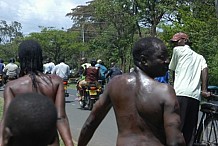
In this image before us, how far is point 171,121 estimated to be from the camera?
3855mm

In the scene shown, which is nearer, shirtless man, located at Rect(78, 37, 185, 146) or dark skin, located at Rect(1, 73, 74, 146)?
shirtless man, located at Rect(78, 37, 185, 146)

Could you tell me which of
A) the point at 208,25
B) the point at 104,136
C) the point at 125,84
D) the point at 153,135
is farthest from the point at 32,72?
the point at 208,25

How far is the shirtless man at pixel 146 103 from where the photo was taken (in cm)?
389

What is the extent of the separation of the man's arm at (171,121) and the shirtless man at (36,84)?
89cm

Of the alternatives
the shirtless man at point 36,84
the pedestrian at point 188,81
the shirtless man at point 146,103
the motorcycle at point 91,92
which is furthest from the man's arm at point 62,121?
the motorcycle at point 91,92

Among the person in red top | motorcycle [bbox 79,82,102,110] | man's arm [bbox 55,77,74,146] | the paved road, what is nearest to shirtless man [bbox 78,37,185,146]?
man's arm [bbox 55,77,74,146]

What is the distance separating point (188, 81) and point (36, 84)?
293cm

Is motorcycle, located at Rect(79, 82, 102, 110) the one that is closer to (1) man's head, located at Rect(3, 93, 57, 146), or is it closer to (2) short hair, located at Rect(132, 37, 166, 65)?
(2) short hair, located at Rect(132, 37, 166, 65)

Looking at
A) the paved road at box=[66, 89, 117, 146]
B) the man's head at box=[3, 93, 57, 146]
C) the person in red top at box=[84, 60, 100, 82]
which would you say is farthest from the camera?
the person in red top at box=[84, 60, 100, 82]

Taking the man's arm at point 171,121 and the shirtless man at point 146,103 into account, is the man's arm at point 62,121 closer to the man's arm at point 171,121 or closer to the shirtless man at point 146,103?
the shirtless man at point 146,103

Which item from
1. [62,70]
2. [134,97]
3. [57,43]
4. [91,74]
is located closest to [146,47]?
[134,97]

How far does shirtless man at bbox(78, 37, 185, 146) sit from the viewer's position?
389cm

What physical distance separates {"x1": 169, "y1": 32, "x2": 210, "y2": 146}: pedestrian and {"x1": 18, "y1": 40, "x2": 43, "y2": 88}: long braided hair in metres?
2.80

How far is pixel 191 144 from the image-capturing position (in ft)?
23.0
